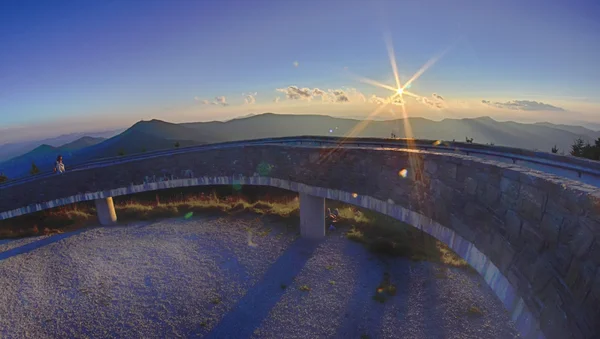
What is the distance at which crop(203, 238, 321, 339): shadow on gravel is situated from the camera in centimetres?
1102

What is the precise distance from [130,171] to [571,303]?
2263 cm

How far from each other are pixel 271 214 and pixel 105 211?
469 inches

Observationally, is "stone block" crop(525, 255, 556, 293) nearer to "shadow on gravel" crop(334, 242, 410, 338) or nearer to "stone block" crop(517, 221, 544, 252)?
"stone block" crop(517, 221, 544, 252)

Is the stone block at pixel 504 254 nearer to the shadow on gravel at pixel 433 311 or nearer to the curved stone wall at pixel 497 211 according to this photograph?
the curved stone wall at pixel 497 211

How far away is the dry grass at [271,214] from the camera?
1599 centimetres

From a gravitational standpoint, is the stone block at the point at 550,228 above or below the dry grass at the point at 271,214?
above

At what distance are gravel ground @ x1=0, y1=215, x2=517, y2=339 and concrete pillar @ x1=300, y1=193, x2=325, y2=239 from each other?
711mm

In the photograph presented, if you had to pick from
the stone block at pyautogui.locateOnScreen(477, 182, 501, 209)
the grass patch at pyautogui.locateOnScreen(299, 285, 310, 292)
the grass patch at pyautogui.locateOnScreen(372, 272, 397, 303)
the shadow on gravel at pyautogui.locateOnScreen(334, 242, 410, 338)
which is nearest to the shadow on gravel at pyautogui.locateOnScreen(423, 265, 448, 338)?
the shadow on gravel at pyautogui.locateOnScreen(334, 242, 410, 338)

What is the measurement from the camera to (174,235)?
18.9 meters

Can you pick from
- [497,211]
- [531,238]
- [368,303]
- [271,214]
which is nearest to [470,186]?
[497,211]

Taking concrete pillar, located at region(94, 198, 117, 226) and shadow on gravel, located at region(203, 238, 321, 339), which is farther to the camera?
concrete pillar, located at region(94, 198, 117, 226)

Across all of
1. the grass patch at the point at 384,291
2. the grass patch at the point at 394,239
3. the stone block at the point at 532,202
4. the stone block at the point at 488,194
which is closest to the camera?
the stone block at the point at 532,202

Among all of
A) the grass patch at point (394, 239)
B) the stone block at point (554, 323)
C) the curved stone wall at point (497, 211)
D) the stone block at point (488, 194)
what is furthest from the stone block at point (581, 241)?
the grass patch at point (394, 239)

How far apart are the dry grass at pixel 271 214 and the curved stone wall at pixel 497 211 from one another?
4.75 m
